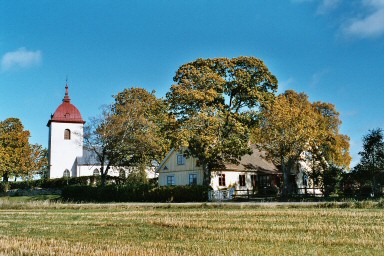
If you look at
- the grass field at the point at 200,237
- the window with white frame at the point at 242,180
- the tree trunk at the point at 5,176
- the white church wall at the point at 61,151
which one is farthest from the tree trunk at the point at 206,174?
the tree trunk at the point at 5,176

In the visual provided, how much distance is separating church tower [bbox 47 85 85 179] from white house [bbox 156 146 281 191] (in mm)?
30131

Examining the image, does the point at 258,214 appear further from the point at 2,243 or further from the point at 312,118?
the point at 312,118

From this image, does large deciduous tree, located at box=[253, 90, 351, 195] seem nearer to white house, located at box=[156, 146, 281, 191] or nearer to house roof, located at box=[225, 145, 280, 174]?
house roof, located at box=[225, 145, 280, 174]

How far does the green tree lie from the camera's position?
39.6m

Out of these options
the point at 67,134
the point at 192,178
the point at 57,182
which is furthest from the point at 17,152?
the point at 192,178

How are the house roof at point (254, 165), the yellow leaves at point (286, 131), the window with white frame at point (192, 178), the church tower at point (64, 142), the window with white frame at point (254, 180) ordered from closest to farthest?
the yellow leaves at point (286, 131) → the window with white frame at point (192, 178) → the house roof at point (254, 165) → the window with white frame at point (254, 180) → the church tower at point (64, 142)

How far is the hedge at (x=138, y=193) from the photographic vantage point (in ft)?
124

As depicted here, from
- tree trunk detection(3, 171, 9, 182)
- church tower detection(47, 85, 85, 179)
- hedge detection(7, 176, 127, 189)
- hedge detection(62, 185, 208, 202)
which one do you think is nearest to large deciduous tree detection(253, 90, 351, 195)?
hedge detection(62, 185, 208, 202)

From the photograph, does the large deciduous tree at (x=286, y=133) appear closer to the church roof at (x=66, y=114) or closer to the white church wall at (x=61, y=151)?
the white church wall at (x=61, y=151)

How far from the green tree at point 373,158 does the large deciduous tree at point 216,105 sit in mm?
9850

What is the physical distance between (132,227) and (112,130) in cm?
3416

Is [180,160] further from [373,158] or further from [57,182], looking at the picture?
[57,182]

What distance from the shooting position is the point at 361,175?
136ft

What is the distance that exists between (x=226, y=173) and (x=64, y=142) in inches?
1592
